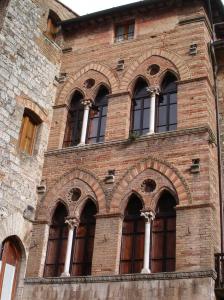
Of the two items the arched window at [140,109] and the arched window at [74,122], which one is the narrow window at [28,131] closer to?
the arched window at [74,122]

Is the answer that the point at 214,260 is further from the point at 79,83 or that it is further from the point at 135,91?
the point at 79,83

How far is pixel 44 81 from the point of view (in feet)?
52.4

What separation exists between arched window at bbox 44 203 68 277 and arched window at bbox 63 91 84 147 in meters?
2.29

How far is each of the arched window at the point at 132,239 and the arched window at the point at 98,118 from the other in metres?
2.63

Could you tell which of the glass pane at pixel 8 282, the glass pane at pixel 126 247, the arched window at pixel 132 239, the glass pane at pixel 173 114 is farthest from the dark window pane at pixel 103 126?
the glass pane at pixel 8 282

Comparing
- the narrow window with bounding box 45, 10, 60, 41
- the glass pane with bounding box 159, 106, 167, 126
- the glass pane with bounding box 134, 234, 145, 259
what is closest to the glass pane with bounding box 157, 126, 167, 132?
the glass pane with bounding box 159, 106, 167, 126

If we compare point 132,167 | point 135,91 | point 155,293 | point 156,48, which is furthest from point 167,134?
point 155,293

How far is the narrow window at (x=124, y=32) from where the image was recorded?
16531mm

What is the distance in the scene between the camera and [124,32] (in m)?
16.7

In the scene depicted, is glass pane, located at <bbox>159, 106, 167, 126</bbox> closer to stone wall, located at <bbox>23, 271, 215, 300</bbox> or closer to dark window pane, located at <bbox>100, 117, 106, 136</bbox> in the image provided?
dark window pane, located at <bbox>100, 117, 106, 136</bbox>

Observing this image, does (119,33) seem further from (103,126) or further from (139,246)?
(139,246)

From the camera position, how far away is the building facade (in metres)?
12.4

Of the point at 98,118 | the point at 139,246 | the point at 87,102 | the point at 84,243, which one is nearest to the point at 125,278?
the point at 139,246

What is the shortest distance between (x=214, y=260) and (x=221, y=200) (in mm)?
1853
